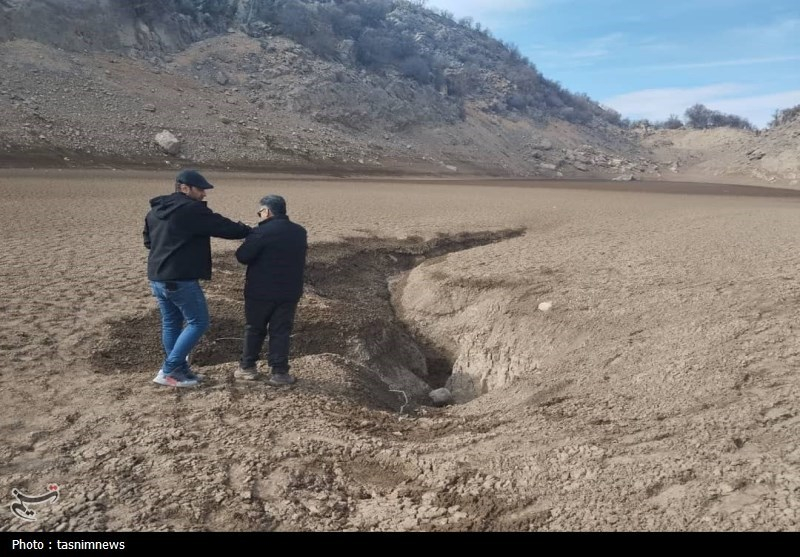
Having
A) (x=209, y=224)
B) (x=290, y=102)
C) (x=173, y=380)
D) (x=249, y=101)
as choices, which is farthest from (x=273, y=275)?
(x=290, y=102)

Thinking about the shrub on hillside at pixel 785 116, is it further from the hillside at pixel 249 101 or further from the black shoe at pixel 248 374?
the black shoe at pixel 248 374

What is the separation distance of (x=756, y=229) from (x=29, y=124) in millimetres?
25462

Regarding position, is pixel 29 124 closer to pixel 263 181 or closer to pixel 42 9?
pixel 263 181

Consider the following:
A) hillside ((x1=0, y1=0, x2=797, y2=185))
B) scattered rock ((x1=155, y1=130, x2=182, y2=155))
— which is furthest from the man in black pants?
scattered rock ((x1=155, y1=130, x2=182, y2=155))

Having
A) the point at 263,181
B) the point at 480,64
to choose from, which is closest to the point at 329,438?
the point at 263,181

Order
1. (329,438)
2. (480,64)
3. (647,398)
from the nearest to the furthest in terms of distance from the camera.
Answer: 1. (329,438)
2. (647,398)
3. (480,64)

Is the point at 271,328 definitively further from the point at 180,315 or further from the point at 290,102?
the point at 290,102

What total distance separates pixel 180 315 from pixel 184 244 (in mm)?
750

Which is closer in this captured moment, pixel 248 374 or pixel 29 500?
pixel 29 500

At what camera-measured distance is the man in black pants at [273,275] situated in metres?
5.02

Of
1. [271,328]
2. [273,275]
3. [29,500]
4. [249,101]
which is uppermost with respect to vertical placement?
[249,101]

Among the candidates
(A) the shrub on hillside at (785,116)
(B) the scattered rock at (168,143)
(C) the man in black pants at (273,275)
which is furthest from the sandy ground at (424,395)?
(A) the shrub on hillside at (785,116)

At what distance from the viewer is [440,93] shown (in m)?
55.3

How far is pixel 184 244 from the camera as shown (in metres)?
4.76
